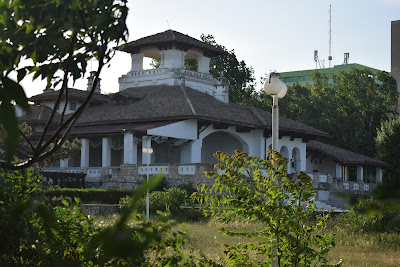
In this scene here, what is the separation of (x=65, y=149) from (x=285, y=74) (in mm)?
69832

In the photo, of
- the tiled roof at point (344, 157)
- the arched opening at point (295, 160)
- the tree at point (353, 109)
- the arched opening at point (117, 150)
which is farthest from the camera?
the tree at point (353, 109)

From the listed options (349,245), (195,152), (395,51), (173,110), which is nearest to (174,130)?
(173,110)

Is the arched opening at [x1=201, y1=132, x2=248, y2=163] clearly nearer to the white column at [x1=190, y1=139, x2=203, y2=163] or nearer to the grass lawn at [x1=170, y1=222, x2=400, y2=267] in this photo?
the white column at [x1=190, y1=139, x2=203, y2=163]

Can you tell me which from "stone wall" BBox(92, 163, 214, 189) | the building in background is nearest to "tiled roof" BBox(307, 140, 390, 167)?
"stone wall" BBox(92, 163, 214, 189)

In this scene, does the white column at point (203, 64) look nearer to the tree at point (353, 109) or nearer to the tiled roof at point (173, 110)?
the tiled roof at point (173, 110)

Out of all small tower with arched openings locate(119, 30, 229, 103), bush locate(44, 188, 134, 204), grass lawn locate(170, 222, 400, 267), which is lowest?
grass lawn locate(170, 222, 400, 267)

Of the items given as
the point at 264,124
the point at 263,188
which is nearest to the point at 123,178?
the point at 264,124

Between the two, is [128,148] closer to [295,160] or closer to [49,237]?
[295,160]

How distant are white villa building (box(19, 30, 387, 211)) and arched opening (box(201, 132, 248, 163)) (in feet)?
0.19

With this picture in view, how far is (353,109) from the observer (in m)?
55.6

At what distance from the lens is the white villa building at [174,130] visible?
3644 centimetres

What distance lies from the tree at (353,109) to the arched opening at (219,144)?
46.9ft

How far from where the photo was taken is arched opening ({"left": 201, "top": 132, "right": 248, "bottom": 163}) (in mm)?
42812

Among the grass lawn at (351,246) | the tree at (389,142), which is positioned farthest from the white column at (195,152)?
the grass lawn at (351,246)
